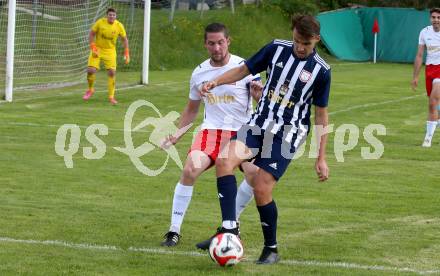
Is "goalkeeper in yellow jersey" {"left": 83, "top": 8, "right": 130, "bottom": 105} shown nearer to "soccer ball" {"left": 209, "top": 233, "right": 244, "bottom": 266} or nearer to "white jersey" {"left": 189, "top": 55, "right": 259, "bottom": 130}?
"white jersey" {"left": 189, "top": 55, "right": 259, "bottom": 130}

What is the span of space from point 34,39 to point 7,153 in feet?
40.3

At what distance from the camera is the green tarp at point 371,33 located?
4247 cm

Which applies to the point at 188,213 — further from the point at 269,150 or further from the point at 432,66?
the point at 432,66

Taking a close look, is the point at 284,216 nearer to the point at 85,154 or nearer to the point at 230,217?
the point at 230,217

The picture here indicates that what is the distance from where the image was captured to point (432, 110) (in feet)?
53.9

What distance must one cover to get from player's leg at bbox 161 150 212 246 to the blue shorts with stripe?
0.66 meters

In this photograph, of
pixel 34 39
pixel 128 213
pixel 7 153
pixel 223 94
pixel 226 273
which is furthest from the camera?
pixel 34 39

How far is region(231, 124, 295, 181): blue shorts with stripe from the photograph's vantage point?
805cm

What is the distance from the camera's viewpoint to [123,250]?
841cm

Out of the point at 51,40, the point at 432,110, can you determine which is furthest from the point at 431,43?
the point at 51,40

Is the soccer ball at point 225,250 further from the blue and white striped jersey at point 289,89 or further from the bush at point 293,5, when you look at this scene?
the bush at point 293,5

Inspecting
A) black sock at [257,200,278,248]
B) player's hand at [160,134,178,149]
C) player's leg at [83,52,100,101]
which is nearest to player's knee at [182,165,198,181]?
player's hand at [160,134,178,149]

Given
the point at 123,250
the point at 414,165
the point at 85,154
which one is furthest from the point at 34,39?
the point at 123,250

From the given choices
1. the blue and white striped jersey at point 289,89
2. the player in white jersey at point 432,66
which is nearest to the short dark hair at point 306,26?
the blue and white striped jersey at point 289,89
